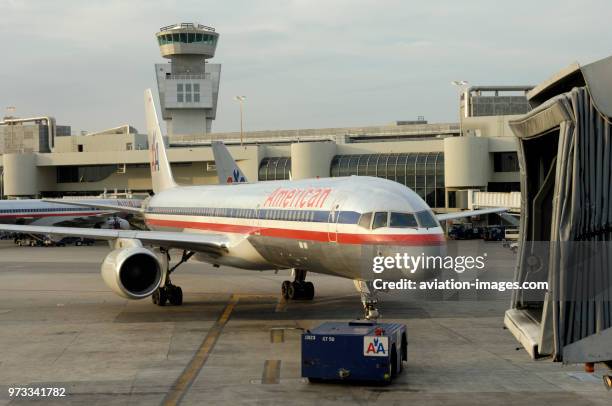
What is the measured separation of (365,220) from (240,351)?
4932 mm

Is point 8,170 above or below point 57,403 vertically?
above

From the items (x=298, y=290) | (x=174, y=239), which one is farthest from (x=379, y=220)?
(x=298, y=290)

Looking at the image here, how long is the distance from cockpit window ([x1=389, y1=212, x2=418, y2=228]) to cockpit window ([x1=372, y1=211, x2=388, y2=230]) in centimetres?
20

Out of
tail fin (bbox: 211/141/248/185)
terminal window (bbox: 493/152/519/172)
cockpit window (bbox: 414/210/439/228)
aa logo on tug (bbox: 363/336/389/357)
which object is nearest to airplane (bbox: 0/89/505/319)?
cockpit window (bbox: 414/210/439/228)

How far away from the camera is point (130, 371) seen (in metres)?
20.3

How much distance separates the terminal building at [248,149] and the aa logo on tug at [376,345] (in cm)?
4816

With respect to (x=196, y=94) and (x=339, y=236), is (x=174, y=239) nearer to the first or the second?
(x=339, y=236)

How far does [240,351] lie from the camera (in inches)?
898

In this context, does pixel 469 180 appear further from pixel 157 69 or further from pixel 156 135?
pixel 157 69

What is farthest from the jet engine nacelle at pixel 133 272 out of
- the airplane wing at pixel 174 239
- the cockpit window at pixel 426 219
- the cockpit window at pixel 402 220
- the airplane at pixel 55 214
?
the airplane at pixel 55 214

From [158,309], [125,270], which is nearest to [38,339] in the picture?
[125,270]

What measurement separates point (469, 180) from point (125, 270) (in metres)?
54.4

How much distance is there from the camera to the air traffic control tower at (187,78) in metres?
131

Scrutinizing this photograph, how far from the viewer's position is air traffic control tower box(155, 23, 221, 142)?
13138 cm
